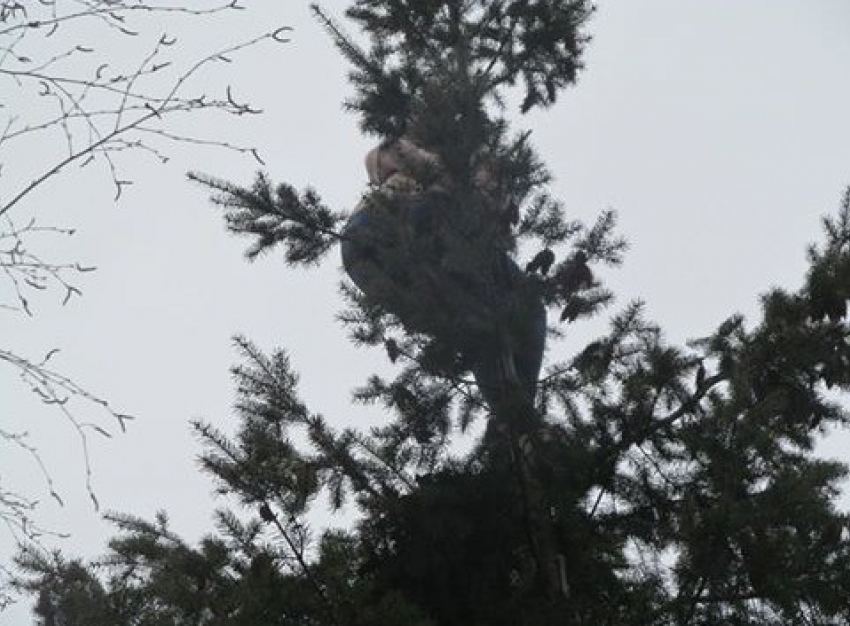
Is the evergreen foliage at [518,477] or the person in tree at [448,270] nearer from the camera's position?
Answer: the evergreen foliage at [518,477]

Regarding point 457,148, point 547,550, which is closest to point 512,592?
point 547,550

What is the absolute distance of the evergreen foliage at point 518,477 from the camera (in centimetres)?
359

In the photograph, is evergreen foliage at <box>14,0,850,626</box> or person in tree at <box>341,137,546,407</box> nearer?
evergreen foliage at <box>14,0,850,626</box>

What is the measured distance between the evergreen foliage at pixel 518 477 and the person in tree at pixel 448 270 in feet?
0.28

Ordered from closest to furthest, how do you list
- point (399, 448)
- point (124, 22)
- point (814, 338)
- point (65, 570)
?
point (124, 22) → point (814, 338) → point (399, 448) → point (65, 570)

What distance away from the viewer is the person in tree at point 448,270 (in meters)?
4.58

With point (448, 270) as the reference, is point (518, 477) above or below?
below

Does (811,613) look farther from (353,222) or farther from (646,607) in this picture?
(353,222)

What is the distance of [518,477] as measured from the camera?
4.06 m

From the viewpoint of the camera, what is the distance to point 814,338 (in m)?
3.86

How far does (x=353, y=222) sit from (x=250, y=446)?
1.66 m

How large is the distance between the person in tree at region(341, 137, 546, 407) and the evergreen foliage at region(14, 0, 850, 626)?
0.28 feet

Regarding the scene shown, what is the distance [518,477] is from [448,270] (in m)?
1.20

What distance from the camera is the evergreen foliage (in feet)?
11.8
